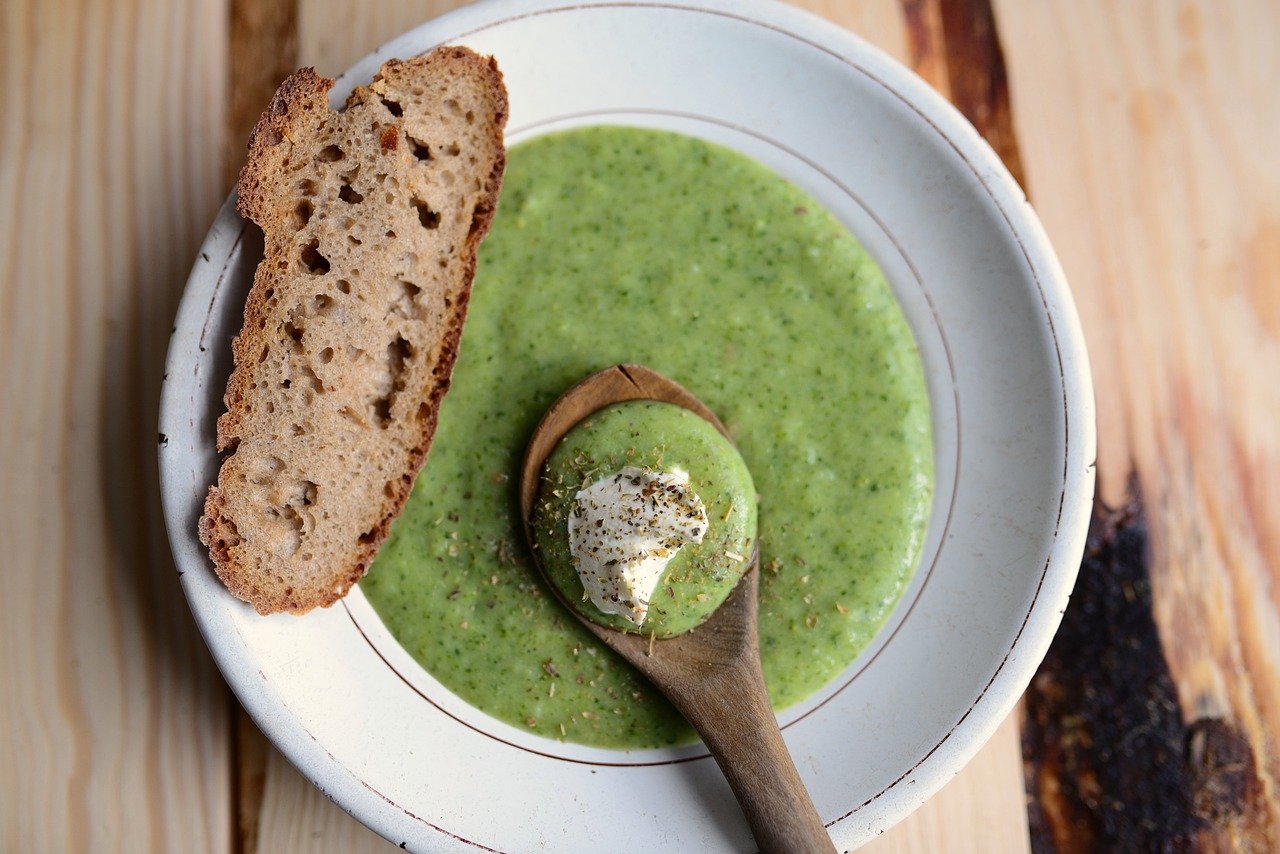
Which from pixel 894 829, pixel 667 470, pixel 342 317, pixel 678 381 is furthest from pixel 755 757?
pixel 342 317

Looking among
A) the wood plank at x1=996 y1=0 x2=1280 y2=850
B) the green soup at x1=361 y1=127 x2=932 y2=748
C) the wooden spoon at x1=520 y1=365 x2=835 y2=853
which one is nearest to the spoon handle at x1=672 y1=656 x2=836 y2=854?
the wooden spoon at x1=520 y1=365 x2=835 y2=853

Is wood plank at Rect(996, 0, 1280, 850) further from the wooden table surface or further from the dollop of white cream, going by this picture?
the dollop of white cream

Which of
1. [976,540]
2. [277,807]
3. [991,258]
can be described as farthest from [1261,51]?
[277,807]

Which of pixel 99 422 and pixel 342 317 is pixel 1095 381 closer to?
pixel 342 317

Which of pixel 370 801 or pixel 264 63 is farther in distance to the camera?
pixel 264 63

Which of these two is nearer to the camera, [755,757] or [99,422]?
[755,757]

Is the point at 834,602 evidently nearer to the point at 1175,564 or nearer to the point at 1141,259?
the point at 1175,564
